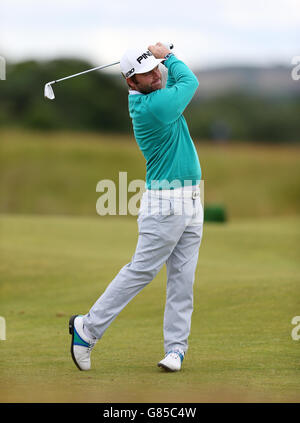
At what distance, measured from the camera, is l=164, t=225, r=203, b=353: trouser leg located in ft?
17.7

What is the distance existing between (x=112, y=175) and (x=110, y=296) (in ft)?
88.9

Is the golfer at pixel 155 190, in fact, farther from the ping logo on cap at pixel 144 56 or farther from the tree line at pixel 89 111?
the tree line at pixel 89 111

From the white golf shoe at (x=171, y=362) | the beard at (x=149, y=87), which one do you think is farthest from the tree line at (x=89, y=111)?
the white golf shoe at (x=171, y=362)

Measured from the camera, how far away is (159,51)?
5.30 meters

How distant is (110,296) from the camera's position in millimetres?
5211

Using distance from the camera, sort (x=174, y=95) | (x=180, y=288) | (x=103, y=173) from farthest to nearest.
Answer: (x=103, y=173)
(x=180, y=288)
(x=174, y=95)

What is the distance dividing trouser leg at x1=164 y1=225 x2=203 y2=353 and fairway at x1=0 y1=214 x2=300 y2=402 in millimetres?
223

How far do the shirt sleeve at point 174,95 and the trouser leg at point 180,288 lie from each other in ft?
2.72

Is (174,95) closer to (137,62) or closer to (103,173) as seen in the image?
(137,62)

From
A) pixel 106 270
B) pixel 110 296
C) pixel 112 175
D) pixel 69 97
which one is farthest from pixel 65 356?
pixel 69 97

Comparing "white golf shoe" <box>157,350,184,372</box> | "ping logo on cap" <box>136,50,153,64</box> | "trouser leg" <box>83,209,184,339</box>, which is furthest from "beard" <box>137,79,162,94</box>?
"white golf shoe" <box>157,350,184,372</box>

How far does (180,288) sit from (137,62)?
60.5 inches

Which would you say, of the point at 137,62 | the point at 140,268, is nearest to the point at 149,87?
the point at 137,62

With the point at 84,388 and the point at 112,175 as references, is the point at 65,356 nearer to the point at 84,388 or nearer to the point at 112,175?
the point at 84,388
